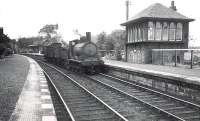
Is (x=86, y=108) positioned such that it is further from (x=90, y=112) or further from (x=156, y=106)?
(x=156, y=106)

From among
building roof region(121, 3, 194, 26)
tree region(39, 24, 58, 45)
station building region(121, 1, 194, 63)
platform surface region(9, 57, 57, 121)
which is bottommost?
platform surface region(9, 57, 57, 121)

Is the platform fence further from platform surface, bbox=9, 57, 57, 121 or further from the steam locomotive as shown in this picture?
platform surface, bbox=9, 57, 57, 121

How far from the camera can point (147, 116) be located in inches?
306

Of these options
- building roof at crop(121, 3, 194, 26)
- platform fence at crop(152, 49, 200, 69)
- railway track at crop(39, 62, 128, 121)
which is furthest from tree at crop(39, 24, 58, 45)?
railway track at crop(39, 62, 128, 121)

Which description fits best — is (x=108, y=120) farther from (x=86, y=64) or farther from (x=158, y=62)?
(x=158, y=62)

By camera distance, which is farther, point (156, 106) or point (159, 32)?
point (159, 32)

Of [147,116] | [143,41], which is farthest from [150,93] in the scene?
[143,41]

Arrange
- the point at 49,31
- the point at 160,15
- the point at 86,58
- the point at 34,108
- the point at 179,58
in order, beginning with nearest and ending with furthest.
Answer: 1. the point at 34,108
2. the point at 179,58
3. the point at 86,58
4. the point at 160,15
5. the point at 49,31

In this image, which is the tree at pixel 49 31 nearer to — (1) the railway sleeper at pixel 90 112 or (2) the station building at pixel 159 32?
(2) the station building at pixel 159 32

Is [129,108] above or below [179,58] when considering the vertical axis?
below

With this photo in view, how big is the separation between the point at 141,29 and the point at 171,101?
16219mm

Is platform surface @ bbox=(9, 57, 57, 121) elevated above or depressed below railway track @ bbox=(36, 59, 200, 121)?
above

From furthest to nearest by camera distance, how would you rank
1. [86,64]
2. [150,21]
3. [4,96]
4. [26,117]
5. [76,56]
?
1. [150,21]
2. [76,56]
3. [86,64]
4. [4,96]
5. [26,117]

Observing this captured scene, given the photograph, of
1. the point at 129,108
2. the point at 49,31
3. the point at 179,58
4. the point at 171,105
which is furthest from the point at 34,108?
the point at 49,31
